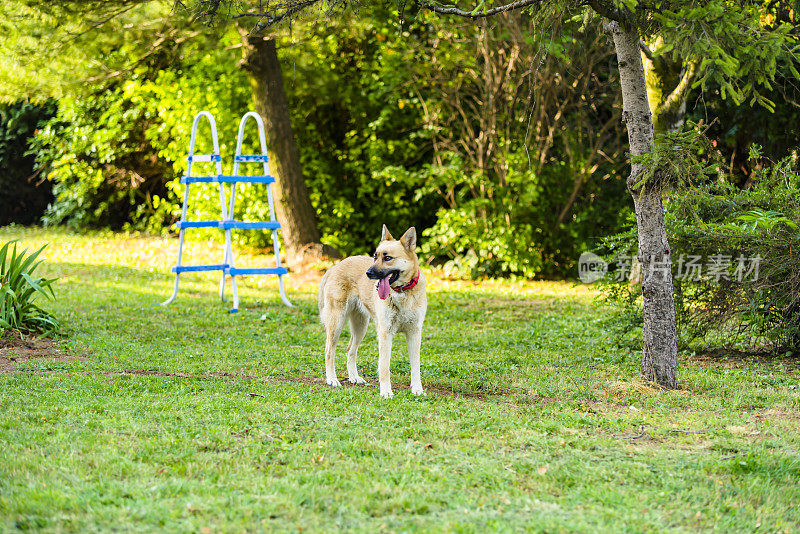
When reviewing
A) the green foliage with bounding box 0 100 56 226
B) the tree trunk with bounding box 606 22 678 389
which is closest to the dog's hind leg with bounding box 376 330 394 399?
the tree trunk with bounding box 606 22 678 389

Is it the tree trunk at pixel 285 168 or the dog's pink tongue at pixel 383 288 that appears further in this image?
the tree trunk at pixel 285 168

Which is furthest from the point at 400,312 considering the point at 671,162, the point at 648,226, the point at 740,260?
the point at 740,260

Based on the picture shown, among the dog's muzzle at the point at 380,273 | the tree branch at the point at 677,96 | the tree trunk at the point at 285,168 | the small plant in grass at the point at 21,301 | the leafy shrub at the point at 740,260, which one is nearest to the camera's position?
the dog's muzzle at the point at 380,273

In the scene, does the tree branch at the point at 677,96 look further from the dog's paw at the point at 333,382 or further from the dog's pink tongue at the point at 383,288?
the dog's paw at the point at 333,382

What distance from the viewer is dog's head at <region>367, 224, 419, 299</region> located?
5.64 m

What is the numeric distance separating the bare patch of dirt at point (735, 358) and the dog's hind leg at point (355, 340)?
2971mm

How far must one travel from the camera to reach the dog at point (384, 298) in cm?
571

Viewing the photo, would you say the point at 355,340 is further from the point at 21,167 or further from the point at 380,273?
the point at 21,167

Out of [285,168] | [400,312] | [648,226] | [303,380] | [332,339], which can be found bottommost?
[303,380]

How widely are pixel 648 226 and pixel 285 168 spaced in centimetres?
840

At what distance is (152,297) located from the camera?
1091cm

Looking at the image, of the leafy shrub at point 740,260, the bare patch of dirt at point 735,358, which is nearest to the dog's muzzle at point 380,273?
the leafy shrub at point 740,260

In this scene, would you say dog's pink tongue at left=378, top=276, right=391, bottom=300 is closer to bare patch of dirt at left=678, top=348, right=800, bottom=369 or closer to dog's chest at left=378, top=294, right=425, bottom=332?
dog's chest at left=378, top=294, right=425, bottom=332

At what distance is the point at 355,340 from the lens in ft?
21.7
